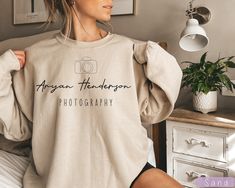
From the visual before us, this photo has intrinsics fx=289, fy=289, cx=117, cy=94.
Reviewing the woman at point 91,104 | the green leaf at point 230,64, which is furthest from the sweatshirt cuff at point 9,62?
the green leaf at point 230,64

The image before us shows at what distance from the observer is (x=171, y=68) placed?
0.93 metres

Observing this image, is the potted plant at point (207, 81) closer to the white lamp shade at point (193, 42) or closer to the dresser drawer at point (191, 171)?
the white lamp shade at point (193, 42)

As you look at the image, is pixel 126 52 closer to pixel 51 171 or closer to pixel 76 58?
pixel 76 58

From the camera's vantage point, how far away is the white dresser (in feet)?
4.07

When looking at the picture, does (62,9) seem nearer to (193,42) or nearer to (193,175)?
(193,42)

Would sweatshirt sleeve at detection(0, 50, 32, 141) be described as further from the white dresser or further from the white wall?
the white wall

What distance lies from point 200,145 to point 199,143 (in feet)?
0.04

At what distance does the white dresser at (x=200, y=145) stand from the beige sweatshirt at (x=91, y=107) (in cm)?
36

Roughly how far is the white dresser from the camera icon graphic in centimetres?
54

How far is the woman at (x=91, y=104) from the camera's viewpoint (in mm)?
962

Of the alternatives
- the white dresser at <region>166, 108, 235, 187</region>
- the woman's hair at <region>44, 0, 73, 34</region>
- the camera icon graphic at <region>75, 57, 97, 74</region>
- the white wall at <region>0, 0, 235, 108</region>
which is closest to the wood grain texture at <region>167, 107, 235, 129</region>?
the white dresser at <region>166, 108, 235, 187</region>

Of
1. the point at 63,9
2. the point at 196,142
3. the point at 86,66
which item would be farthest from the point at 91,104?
the point at 196,142

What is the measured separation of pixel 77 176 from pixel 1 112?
13.5 inches

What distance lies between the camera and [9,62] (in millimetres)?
985
